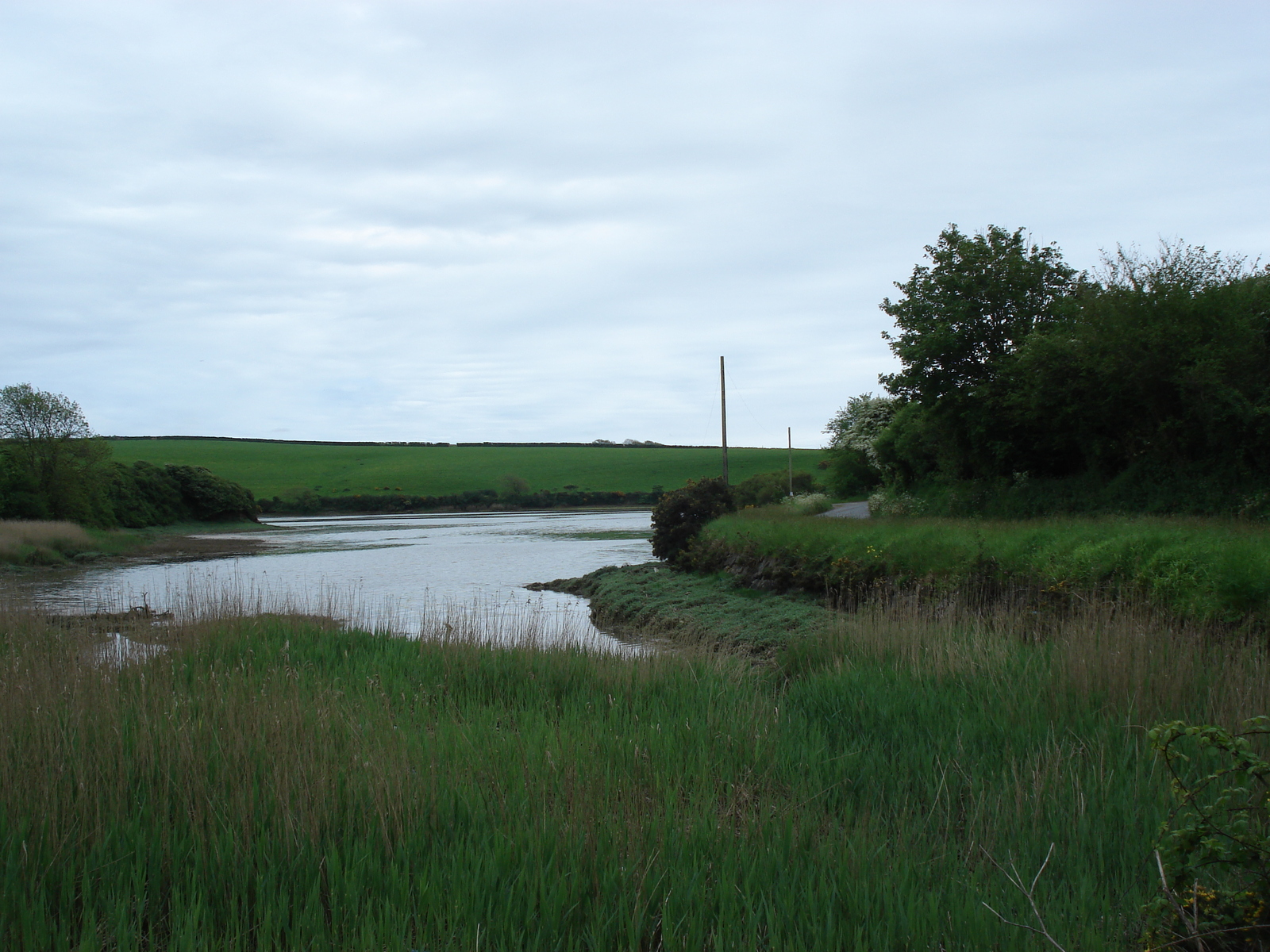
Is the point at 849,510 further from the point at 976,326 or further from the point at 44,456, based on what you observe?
the point at 44,456

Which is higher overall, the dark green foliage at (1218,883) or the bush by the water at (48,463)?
the bush by the water at (48,463)

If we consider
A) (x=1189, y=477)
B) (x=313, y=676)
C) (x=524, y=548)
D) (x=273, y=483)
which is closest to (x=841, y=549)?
(x=1189, y=477)

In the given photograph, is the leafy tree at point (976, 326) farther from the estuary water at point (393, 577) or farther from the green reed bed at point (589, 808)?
the green reed bed at point (589, 808)

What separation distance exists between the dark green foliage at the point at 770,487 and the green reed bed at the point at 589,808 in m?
45.7

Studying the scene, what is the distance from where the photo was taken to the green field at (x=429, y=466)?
10388 centimetres

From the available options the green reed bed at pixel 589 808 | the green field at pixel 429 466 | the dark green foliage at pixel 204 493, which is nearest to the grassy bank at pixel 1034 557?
the green reed bed at pixel 589 808

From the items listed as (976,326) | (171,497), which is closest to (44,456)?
(171,497)

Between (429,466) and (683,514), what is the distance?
9301 cm

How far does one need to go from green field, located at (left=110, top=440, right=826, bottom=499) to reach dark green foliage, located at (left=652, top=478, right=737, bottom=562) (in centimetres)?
6775

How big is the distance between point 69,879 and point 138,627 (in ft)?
21.7

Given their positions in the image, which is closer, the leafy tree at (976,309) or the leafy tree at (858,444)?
the leafy tree at (976,309)

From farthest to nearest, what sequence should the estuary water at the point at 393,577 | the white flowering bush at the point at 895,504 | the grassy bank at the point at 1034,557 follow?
the white flowering bush at the point at 895,504 < the estuary water at the point at 393,577 < the grassy bank at the point at 1034,557

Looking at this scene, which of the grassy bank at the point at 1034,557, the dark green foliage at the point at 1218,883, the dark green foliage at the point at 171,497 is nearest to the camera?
the dark green foliage at the point at 1218,883

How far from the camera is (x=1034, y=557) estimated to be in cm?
1388
